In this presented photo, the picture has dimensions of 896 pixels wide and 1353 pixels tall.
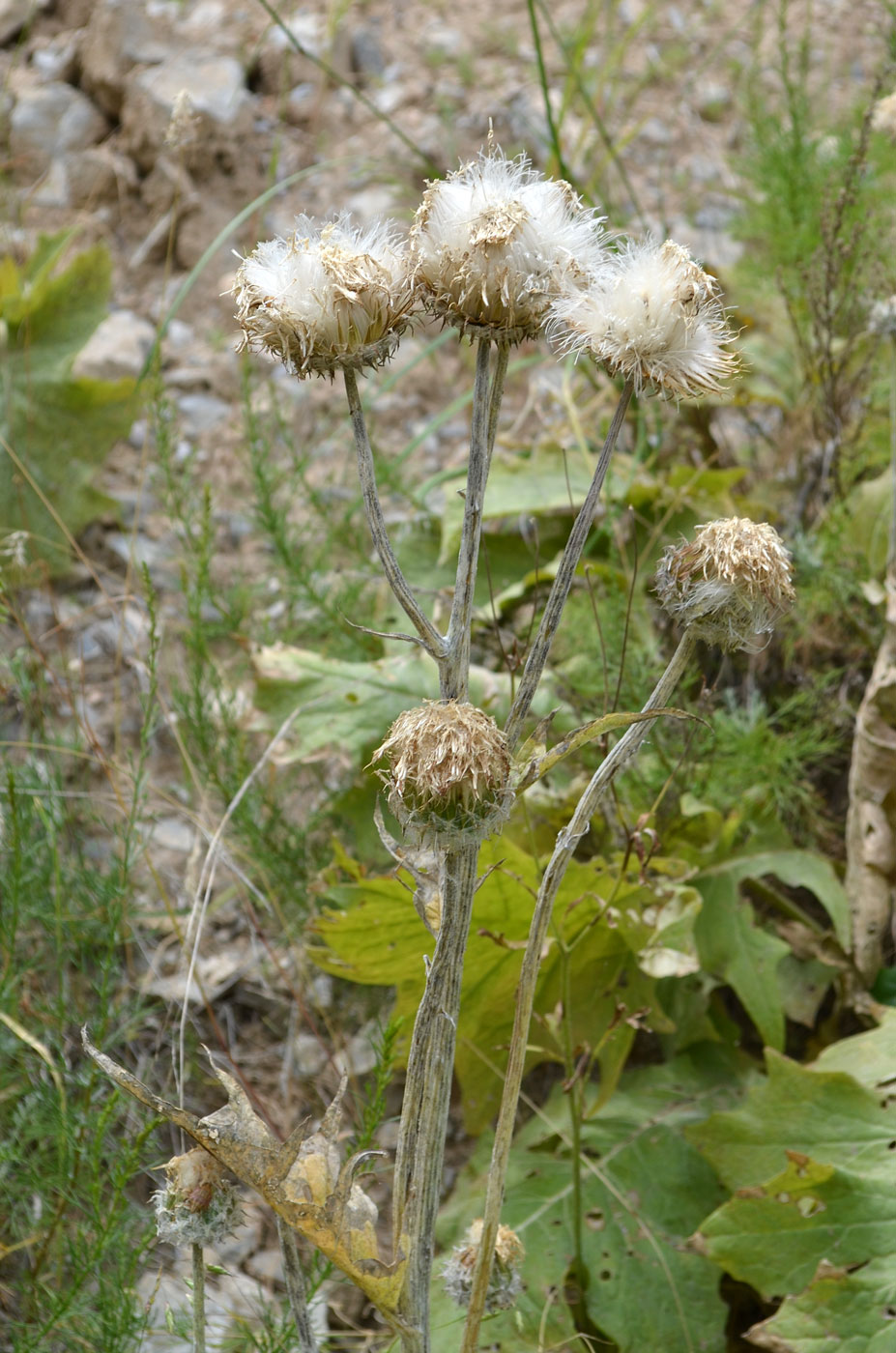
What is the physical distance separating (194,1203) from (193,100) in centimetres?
355

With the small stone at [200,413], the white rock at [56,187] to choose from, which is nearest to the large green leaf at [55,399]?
the small stone at [200,413]

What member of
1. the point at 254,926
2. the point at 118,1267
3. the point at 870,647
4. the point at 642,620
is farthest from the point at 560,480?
the point at 118,1267

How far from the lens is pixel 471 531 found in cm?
103

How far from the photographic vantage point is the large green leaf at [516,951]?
159cm

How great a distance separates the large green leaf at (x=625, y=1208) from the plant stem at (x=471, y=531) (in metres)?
0.96

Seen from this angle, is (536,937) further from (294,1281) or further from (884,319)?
(884,319)

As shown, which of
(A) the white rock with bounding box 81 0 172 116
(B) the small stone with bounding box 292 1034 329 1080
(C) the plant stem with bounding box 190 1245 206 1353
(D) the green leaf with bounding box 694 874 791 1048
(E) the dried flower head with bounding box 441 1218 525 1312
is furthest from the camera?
(A) the white rock with bounding box 81 0 172 116

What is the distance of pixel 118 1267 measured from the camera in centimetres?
141

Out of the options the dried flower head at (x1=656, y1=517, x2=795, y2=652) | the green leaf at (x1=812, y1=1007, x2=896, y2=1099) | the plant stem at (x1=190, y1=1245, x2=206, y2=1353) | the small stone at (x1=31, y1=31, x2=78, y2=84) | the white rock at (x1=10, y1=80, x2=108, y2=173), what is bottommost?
the green leaf at (x1=812, y1=1007, x2=896, y2=1099)

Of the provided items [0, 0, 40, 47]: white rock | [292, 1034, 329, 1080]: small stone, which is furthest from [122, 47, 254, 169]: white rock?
[292, 1034, 329, 1080]: small stone

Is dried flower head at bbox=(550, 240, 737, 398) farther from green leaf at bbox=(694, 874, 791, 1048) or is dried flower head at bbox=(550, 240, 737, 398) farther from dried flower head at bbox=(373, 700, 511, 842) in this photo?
green leaf at bbox=(694, 874, 791, 1048)

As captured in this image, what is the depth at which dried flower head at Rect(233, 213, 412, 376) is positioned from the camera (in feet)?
3.08

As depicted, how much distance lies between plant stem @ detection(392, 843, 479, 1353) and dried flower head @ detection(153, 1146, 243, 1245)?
0.17 meters

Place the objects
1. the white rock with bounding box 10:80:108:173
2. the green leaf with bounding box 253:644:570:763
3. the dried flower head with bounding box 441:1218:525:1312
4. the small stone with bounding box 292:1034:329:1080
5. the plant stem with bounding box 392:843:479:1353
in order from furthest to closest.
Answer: the white rock with bounding box 10:80:108:173 < the small stone with bounding box 292:1034:329:1080 < the green leaf with bounding box 253:644:570:763 < the dried flower head with bounding box 441:1218:525:1312 < the plant stem with bounding box 392:843:479:1353
